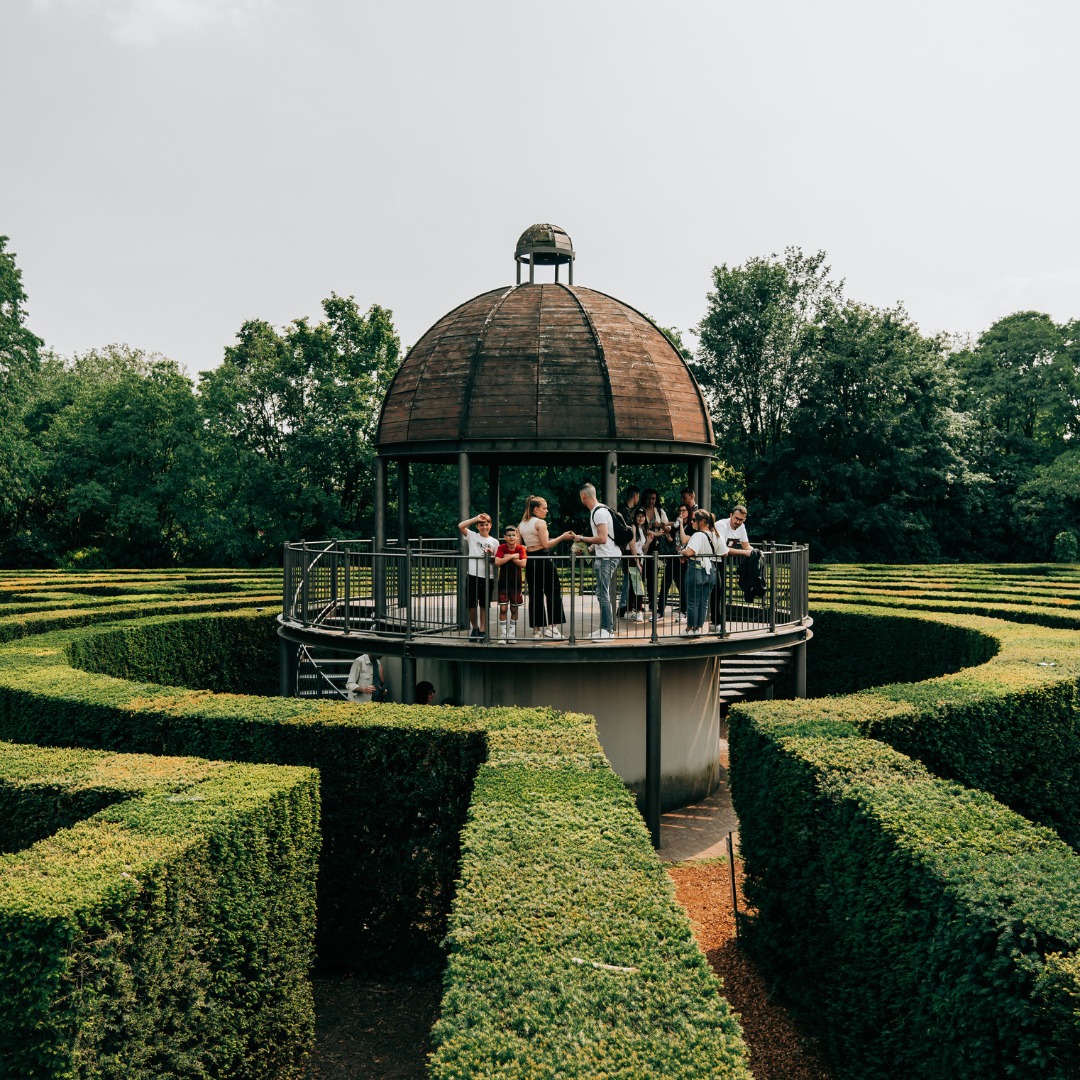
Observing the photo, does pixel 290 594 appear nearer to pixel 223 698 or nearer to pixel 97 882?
pixel 223 698

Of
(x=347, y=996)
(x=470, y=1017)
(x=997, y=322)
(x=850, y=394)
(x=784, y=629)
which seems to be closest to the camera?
(x=470, y=1017)

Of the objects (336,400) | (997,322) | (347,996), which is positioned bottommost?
(347,996)

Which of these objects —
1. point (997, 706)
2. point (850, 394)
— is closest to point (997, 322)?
point (850, 394)

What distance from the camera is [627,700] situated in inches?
572

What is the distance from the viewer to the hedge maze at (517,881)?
4645 mm

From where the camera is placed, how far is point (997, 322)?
60.1 metres

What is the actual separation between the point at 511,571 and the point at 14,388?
42.4 metres

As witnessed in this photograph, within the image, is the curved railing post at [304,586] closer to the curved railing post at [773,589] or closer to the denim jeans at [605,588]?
the denim jeans at [605,588]

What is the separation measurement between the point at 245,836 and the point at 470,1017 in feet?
9.52

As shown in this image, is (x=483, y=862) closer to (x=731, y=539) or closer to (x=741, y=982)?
(x=741, y=982)

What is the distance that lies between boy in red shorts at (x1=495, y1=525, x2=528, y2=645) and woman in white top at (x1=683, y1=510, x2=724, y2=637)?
7.89 ft

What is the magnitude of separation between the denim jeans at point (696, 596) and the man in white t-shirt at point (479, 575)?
2941 millimetres

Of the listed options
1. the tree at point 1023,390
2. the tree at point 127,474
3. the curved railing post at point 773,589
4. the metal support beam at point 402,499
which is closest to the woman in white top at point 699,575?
the curved railing post at point 773,589

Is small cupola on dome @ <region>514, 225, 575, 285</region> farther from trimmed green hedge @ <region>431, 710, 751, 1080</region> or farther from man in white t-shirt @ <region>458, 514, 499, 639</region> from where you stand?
trimmed green hedge @ <region>431, 710, 751, 1080</region>
